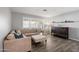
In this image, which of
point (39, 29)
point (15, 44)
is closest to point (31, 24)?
point (39, 29)

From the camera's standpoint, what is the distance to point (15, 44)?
217cm

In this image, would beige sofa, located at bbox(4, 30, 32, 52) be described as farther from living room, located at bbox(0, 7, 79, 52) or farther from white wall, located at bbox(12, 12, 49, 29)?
white wall, located at bbox(12, 12, 49, 29)

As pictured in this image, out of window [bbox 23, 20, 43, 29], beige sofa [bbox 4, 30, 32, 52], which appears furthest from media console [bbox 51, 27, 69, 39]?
beige sofa [bbox 4, 30, 32, 52]

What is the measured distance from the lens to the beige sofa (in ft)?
6.70

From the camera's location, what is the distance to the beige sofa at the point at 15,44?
2.04m

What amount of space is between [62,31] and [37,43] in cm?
119

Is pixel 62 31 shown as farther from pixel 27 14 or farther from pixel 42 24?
pixel 27 14

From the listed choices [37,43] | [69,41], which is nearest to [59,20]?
[69,41]

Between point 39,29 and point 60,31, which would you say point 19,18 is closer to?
point 39,29

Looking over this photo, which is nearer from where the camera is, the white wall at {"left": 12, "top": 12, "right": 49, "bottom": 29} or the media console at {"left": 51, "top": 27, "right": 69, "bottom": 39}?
the white wall at {"left": 12, "top": 12, "right": 49, "bottom": 29}

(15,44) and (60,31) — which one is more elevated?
(60,31)

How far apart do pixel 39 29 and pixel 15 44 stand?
964 millimetres
